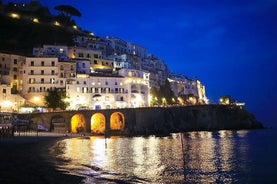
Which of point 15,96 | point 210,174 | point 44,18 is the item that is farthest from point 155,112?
point 44,18

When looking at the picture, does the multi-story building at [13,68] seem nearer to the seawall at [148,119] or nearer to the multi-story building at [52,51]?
the multi-story building at [52,51]

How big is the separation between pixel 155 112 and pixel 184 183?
6326cm

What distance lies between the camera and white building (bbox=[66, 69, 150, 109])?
8569 centimetres

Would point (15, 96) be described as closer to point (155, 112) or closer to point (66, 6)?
point (155, 112)

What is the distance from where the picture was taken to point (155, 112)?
85.6 meters

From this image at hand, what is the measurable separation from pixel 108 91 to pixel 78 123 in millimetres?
13787

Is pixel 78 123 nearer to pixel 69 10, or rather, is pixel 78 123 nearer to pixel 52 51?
pixel 52 51

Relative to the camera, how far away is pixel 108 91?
298 feet

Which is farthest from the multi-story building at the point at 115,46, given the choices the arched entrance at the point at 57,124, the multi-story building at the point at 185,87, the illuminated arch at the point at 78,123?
the arched entrance at the point at 57,124

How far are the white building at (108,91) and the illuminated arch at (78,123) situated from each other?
130 inches

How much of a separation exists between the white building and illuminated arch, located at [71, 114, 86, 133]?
3303 millimetres

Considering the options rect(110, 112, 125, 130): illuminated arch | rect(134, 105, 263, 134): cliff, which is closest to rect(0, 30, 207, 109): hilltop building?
rect(110, 112, 125, 130): illuminated arch

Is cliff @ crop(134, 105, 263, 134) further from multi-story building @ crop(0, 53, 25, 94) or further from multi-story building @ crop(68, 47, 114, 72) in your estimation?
multi-story building @ crop(0, 53, 25, 94)

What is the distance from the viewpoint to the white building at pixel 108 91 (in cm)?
8569
